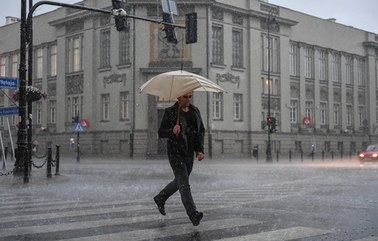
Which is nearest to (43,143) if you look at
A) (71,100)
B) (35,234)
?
(71,100)

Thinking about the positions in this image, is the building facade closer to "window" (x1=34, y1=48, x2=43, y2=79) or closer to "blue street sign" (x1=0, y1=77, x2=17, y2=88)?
"window" (x1=34, y1=48, x2=43, y2=79)

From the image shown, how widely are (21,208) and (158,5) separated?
1352 inches

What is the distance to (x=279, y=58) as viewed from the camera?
49.3 metres

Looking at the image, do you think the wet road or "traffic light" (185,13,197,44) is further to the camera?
"traffic light" (185,13,197,44)

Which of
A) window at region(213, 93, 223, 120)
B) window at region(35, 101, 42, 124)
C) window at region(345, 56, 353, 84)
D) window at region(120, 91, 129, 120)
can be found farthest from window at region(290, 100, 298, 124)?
window at region(35, 101, 42, 124)

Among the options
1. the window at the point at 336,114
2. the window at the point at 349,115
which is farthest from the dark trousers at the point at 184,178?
the window at the point at 349,115

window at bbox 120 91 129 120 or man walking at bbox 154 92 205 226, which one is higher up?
window at bbox 120 91 129 120

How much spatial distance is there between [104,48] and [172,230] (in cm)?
4021

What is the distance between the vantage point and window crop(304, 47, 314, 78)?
174 ft

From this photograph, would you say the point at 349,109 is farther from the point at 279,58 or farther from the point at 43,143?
the point at 43,143

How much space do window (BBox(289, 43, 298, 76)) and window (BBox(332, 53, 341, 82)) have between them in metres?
6.44

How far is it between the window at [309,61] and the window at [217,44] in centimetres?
1237

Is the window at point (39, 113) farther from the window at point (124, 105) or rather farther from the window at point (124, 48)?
the window at point (124, 48)

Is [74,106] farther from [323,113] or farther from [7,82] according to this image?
[7,82]
